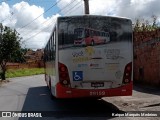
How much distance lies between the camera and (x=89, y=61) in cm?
1213

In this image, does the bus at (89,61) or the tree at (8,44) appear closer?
the bus at (89,61)

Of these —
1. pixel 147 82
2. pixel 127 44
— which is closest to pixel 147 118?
pixel 127 44

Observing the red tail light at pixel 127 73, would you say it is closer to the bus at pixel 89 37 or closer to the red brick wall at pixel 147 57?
the bus at pixel 89 37

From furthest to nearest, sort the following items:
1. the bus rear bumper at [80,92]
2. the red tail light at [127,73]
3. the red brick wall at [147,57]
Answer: the red brick wall at [147,57], the red tail light at [127,73], the bus rear bumper at [80,92]

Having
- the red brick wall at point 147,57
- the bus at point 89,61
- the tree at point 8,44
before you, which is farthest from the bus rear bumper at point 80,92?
the tree at point 8,44

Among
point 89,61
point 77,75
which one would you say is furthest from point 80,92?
point 89,61

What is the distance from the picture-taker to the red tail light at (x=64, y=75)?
12086 millimetres

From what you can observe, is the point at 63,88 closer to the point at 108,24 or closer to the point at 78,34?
the point at 78,34

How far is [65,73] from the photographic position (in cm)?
1209

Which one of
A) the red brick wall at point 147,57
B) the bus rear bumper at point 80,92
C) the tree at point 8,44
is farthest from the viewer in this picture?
the tree at point 8,44

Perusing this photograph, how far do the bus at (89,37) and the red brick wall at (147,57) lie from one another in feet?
30.0

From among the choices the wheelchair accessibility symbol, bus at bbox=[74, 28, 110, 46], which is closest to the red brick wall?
bus at bbox=[74, 28, 110, 46]

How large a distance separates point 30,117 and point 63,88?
142 cm

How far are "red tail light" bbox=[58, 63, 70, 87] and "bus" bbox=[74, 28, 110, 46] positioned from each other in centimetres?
87
